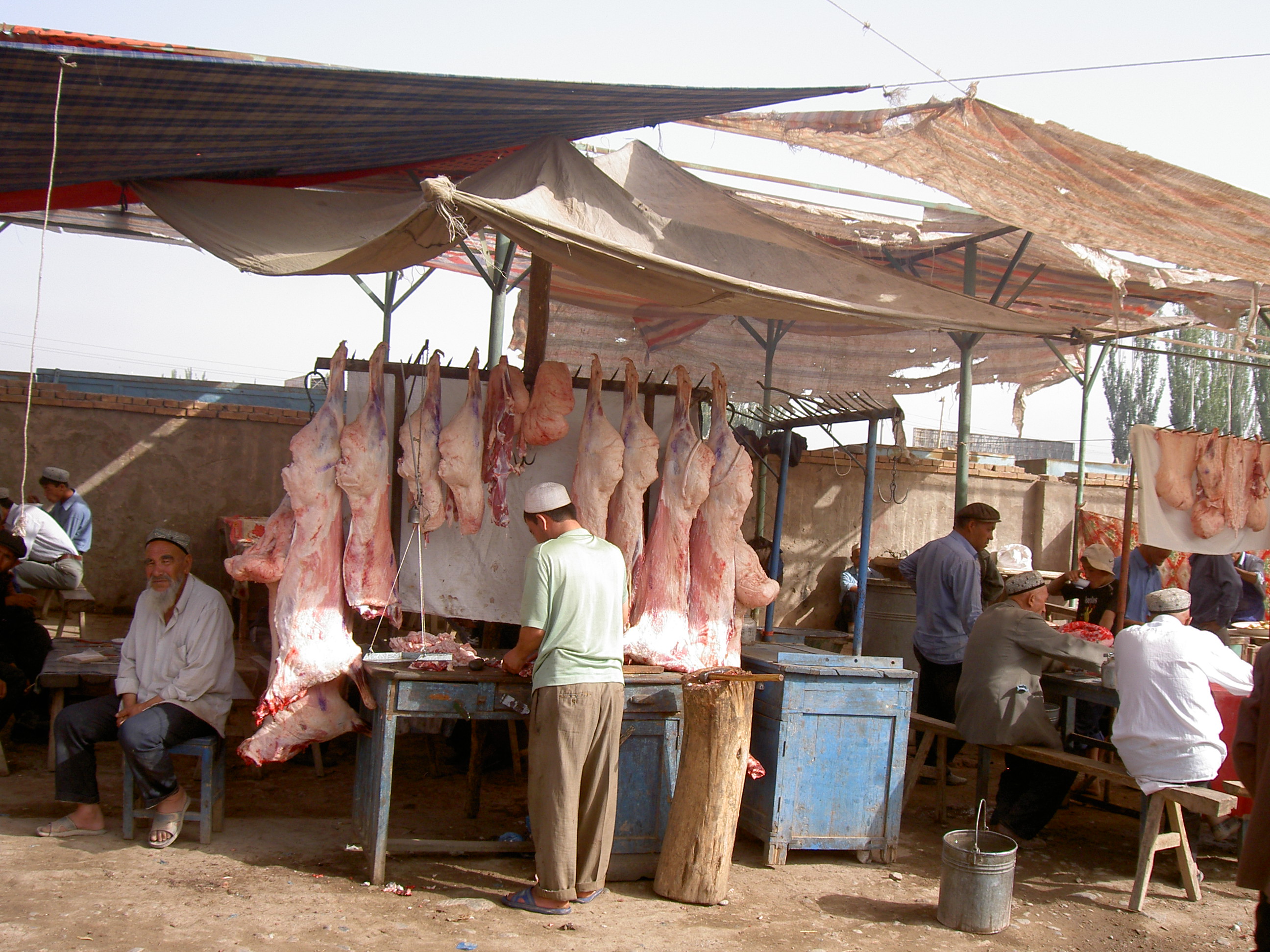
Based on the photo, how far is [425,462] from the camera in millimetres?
4910

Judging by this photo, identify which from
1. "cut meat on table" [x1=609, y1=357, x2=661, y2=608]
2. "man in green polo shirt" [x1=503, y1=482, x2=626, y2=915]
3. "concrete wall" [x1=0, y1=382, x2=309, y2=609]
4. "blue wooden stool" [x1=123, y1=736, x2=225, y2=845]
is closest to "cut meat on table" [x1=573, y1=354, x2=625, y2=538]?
"cut meat on table" [x1=609, y1=357, x2=661, y2=608]

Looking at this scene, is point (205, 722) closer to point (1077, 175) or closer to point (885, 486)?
point (1077, 175)

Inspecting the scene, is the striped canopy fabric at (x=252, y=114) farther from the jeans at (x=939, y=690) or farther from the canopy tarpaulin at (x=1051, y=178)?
the jeans at (x=939, y=690)

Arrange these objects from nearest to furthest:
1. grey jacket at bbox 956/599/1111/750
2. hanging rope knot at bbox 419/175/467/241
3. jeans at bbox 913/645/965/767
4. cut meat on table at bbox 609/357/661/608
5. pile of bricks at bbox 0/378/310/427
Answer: hanging rope knot at bbox 419/175/467/241 < cut meat on table at bbox 609/357/661/608 < grey jacket at bbox 956/599/1111/750 < jeans at bbox 913/645/965/767 < pile of bricks at bbox 0/378/310/427

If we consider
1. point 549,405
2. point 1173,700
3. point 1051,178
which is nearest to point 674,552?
point 549,405

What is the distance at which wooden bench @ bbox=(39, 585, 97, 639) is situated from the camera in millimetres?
7629

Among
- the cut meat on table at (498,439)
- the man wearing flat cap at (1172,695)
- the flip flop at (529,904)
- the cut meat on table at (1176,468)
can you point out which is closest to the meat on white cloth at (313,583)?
the cut meat on table at (498,439)

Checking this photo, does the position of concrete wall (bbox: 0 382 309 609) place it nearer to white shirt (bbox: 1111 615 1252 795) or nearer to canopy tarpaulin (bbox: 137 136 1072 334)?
canopy tarpaulin (bbox: 137 136 1072 334)

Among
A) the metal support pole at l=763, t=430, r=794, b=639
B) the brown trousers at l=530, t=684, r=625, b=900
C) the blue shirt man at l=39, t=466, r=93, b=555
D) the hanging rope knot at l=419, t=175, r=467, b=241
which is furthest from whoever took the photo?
the blue shirt man at l=39, t=466, r=93, b=555

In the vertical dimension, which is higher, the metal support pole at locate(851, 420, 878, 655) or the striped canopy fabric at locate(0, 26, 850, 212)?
the striped canopy fabric at locate(0, 26, 850, 212)

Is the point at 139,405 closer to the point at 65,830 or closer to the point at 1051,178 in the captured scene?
the point at 65,830

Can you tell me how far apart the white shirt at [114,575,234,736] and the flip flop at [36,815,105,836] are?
2.03ft

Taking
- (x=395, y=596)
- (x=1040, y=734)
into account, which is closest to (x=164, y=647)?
(x=395, y=596)

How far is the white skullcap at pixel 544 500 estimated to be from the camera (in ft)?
14.0
